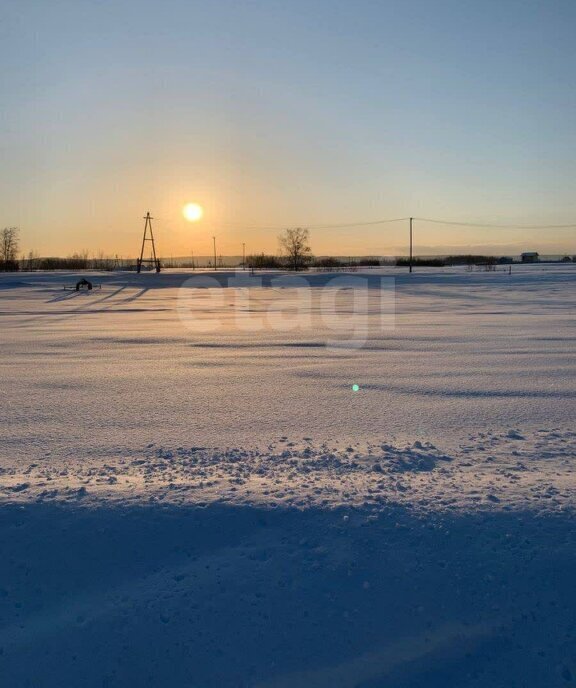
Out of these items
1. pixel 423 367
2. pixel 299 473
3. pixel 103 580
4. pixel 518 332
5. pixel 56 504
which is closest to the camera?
pixel 103 580

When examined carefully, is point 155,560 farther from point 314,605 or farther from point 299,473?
point 299,473

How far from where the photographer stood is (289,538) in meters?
2.76

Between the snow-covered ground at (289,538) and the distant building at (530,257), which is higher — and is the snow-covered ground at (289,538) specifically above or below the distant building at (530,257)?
below

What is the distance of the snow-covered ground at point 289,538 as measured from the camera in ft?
7.12

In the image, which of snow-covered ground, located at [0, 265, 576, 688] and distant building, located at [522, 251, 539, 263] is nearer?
snow-covered ground, located at [0, 265, 576, 688]

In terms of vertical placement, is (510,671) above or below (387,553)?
below

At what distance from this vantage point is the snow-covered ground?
7.12 feet

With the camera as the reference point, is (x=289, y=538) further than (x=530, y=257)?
No

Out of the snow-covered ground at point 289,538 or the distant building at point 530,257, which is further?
the distant building at point 530,257

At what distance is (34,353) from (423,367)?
20.4 feet

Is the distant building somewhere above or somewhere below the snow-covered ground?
above

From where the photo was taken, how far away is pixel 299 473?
11.5 ft

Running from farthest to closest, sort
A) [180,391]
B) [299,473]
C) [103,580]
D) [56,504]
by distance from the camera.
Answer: [180,391]
[299,473]
[56,504]
[103,580]

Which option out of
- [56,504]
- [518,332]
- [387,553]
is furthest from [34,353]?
[518,332]
